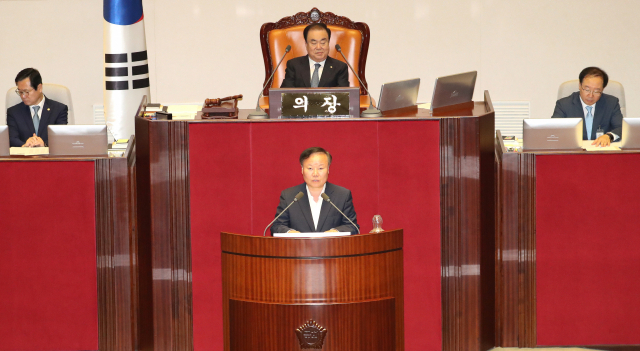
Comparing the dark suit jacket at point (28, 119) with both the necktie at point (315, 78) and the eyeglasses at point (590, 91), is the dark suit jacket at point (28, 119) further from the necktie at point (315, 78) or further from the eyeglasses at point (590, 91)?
the eyeglasses at point (590, 91)

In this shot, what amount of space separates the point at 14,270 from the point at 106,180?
67 cm

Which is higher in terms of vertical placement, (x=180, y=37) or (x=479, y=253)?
(x=180, y=37)

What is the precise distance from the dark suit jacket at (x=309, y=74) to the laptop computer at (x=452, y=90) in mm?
1002

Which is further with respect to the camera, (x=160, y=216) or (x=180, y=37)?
(x=180, y=37)

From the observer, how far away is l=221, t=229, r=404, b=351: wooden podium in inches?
130

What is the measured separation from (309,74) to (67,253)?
2.04m

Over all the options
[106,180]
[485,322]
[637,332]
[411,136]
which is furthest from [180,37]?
[637,332]

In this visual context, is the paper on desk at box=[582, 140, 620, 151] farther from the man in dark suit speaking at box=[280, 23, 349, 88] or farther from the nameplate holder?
the man in dark suit speaking at box=[280, 23, 349, 88]

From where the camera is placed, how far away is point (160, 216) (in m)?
4.02

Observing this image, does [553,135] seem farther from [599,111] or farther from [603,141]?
[599,111]

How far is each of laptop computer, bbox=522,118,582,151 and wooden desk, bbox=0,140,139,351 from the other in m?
2.09

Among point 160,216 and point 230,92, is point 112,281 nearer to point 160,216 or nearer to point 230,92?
point 160,216

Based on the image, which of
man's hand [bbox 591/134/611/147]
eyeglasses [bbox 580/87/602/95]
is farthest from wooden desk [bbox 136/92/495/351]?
eyeglasses [bbox 580/87/602/95]

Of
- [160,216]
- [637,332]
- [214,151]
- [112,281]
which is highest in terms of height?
[214,151]
